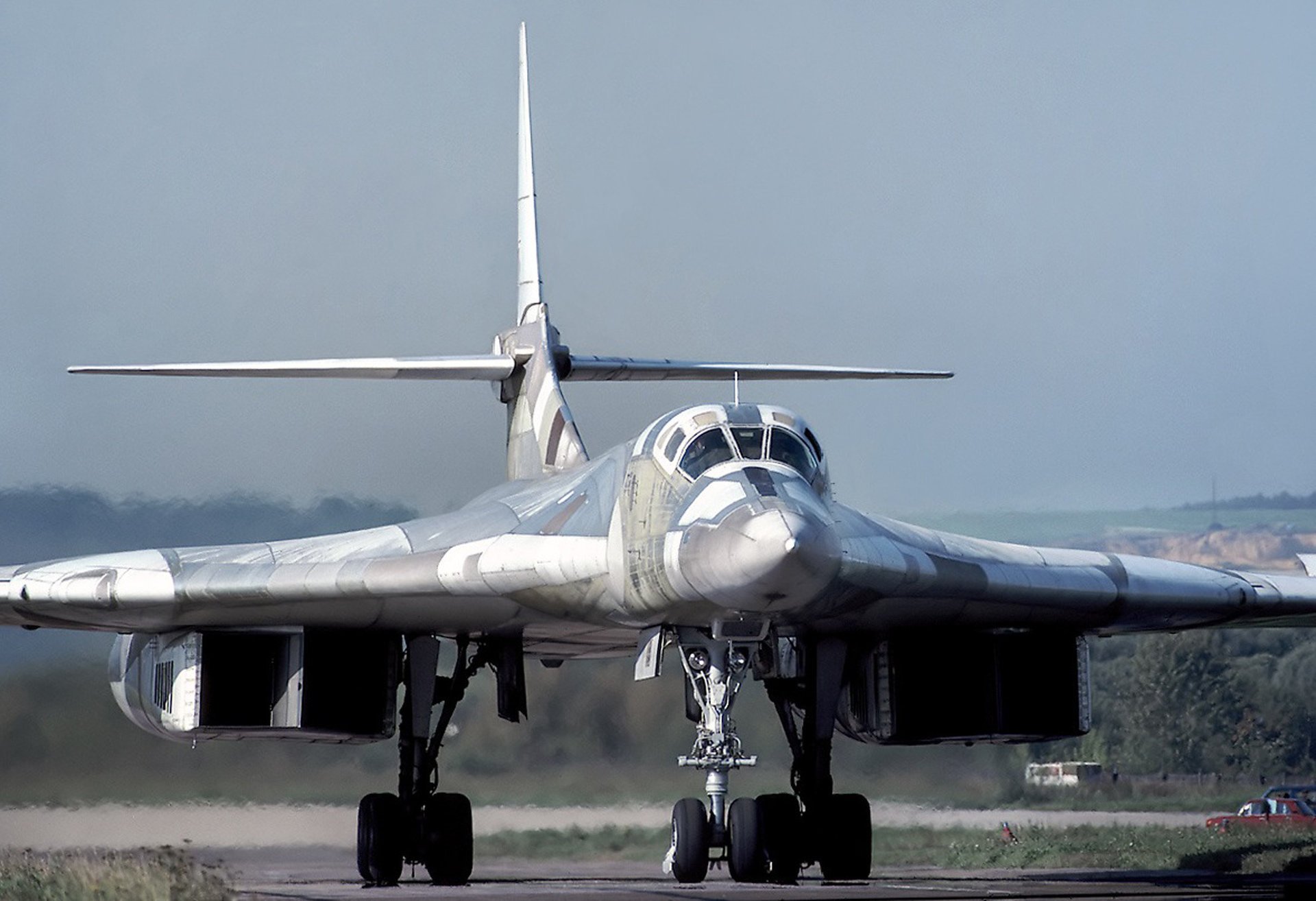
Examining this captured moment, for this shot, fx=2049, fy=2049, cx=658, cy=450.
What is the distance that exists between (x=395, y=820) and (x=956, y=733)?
4.34 meters

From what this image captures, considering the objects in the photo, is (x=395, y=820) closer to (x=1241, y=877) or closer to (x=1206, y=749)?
(x=1241, y=877)

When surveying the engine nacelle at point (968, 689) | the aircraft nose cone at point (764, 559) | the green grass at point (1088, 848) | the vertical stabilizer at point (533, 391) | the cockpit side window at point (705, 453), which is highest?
the vertical stabilizer at point (533, 391)

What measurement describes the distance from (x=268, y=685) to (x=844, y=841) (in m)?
4.41

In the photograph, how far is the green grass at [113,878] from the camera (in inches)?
504

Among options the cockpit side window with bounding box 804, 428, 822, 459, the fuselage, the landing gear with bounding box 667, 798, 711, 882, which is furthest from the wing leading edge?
the landing gear with bounding box 667, 798, 711, 882

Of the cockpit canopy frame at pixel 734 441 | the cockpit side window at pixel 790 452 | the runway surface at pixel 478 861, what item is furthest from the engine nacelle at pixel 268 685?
the cockpit side window at pixel 790 452

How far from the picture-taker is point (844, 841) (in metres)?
14.9

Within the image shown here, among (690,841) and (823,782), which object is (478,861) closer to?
(823,782)

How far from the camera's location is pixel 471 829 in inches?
629

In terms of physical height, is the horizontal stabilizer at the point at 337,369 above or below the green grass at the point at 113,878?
above

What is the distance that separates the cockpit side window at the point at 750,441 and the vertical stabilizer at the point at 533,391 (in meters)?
3.88

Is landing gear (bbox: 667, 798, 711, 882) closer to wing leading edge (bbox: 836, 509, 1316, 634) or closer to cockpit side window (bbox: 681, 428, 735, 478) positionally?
wing leading edge (bbox: 836, 509, 1316, 634)

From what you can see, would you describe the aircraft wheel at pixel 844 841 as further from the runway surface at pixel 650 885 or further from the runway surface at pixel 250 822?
the runway surface at pixel 250 822

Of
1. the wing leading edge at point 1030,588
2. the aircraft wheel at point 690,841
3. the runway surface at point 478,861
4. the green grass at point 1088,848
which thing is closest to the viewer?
the aircraft wheel at point 690,841
